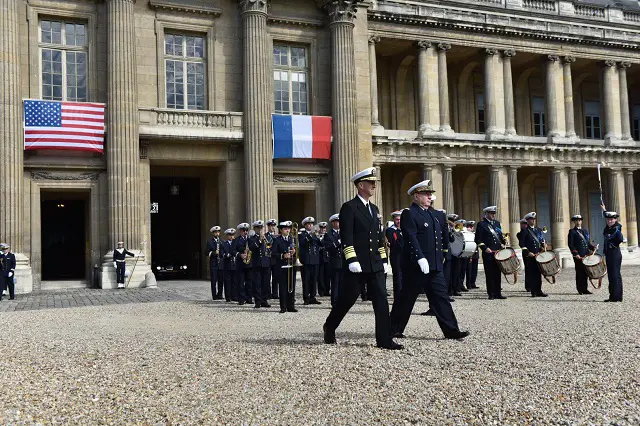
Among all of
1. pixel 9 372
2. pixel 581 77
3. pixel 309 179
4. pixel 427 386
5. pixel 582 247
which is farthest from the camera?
pixel 581 77

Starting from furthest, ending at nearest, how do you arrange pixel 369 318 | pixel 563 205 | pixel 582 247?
pixel 563 205
pixel 582 247
pixel 369 318

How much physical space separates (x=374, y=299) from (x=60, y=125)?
1727 cm

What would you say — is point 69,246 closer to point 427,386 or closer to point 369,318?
point 369,318

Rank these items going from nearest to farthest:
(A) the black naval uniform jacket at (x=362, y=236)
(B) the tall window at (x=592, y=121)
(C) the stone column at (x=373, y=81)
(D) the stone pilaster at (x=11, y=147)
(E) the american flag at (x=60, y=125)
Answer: (A) the black naval uniform jacket at (x=362, y=236), (D) the stone pilaster at (x=11, y=147), (E) the american flag at (x=60, y=125), (C) the stone column at (x=373, y=81), (B) the tall window at (x=592, y=121)

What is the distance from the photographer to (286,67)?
88.1 ft

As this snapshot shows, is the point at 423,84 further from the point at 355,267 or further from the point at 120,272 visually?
the point at 355,267

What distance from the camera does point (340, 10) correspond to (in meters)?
26.6

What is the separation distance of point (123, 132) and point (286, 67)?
7.20 meters

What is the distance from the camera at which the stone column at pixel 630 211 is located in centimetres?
3553

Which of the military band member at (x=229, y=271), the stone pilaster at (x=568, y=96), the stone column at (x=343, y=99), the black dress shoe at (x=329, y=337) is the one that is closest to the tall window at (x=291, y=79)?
the stone column at (x=343, y=99)

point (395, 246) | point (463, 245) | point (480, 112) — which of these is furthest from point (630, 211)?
point (395, 246)

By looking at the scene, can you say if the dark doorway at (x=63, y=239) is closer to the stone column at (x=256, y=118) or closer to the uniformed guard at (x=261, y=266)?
the stone column at (x=256, y=118)

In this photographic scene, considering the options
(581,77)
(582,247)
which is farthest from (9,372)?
(581,77)

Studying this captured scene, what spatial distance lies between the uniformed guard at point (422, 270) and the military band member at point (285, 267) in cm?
454
